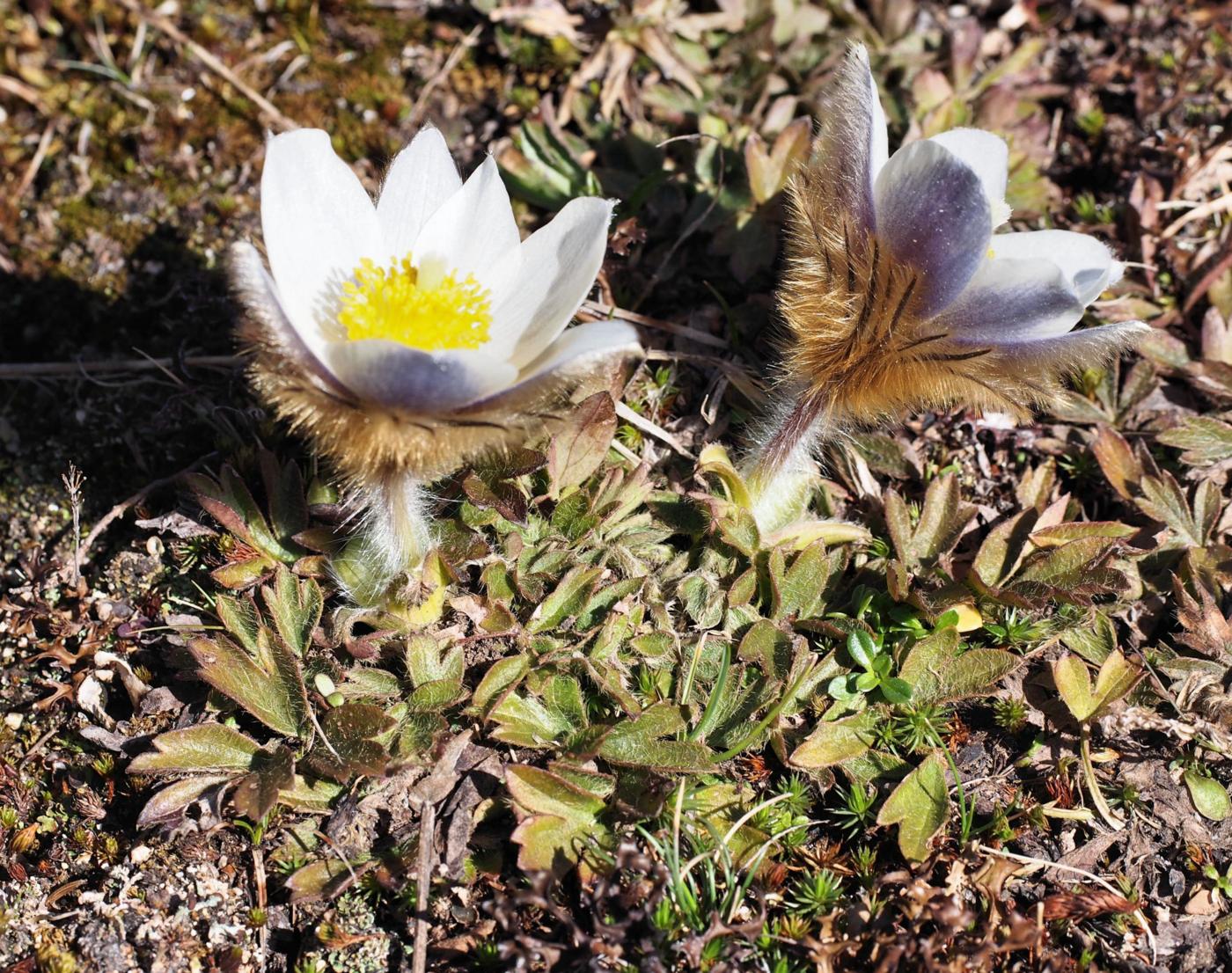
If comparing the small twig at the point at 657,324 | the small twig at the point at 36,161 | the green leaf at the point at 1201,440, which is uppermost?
the small twig at the point at 36,161

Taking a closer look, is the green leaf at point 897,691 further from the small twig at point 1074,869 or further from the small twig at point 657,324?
the small twig at point 657,324

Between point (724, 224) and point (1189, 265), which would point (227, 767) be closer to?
point (724, 224)

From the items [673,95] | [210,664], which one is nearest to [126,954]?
[210,664]

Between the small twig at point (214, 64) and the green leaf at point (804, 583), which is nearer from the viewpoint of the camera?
the green leaf at point (804, 583)

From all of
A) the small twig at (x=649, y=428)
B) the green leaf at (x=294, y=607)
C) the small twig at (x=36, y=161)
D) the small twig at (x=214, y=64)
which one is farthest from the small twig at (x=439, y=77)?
the green leaf at (x=294, y=607)

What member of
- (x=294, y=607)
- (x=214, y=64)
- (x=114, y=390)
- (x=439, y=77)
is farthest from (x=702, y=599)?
(x=214, y=64)

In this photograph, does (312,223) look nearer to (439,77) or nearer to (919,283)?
(919,283)
